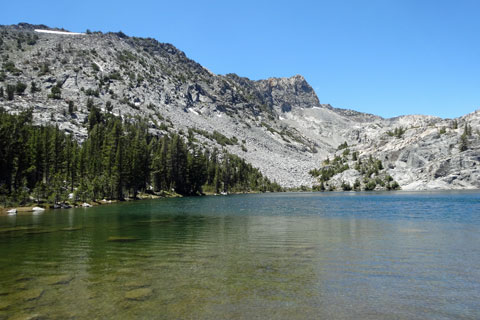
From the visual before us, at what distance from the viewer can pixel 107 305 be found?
12.4 m

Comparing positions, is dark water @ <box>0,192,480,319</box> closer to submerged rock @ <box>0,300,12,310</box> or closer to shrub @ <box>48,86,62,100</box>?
submerged rock @ <box>0,300,12,310</box>

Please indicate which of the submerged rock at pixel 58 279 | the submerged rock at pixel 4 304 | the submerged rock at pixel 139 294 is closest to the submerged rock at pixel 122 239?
the submerged rock at pixel 58 279

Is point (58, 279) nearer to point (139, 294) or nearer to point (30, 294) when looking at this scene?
point (30, 294)

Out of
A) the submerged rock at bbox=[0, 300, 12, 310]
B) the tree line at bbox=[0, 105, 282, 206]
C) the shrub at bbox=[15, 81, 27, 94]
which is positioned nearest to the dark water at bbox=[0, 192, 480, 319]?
the submerged rock at bbox=[0, 300, 12, 310]

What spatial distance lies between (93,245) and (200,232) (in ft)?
35.9

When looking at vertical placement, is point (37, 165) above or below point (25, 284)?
above

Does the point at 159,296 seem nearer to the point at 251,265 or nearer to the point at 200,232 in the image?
the point at 251,265

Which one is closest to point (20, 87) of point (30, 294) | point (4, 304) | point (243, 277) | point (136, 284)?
point (30, 294)

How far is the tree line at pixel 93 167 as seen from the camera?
7450cm

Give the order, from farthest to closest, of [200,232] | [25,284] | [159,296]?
[200,232] < [25,284] < [159,296]

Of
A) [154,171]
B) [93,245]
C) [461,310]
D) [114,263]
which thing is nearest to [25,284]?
[114,263]

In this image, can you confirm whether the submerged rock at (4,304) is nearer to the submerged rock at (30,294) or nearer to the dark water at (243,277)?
the dark water at (243,277)

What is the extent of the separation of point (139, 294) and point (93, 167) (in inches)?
3890

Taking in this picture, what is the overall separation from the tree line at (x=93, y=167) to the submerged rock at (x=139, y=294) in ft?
212
